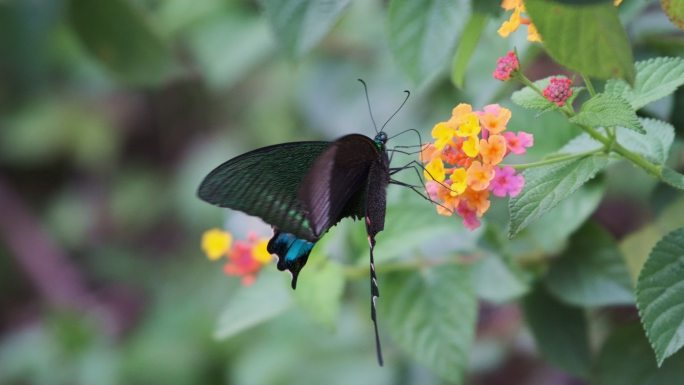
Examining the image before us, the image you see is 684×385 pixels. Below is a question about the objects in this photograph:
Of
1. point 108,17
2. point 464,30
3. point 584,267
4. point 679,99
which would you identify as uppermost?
point 108,17

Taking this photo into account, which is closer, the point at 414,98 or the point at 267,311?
the point at 267,311

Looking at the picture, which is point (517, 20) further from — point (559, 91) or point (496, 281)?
point (496, 281)

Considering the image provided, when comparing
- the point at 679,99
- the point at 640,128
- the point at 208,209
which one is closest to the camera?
the point at 640,128

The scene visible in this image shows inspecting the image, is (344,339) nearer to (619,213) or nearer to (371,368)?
(371,368)

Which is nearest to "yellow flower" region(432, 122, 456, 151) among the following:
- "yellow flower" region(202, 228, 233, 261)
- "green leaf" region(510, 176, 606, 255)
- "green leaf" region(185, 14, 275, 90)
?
"green leaf" region(510, 176, 606, 255)

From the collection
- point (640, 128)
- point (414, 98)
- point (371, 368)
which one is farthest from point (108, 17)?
point (640, 128)
